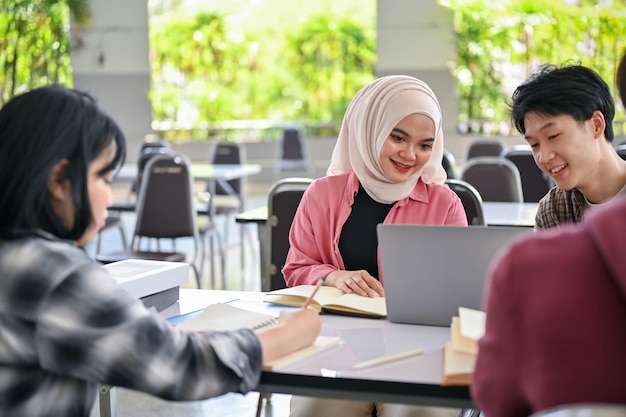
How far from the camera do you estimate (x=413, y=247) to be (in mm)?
1658

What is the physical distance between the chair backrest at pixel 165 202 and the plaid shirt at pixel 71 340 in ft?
10.4

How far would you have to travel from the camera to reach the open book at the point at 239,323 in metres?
1.52

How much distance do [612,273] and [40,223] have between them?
2.74 ft

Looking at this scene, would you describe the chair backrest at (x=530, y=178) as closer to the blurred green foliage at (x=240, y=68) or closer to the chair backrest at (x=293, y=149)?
the chair backrest at (x=293, y=149)

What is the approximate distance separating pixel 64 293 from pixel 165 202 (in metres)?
3.30

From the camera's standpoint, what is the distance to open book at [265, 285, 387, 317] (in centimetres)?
184

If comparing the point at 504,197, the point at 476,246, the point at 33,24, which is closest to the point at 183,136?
the point at 33,24

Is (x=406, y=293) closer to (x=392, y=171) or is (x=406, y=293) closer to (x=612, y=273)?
(x=392, y=171)

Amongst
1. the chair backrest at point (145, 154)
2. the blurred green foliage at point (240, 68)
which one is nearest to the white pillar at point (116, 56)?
the blurred green foliage at point (240, 68)

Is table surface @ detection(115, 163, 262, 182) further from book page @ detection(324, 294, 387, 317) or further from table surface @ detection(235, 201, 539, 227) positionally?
book page @ detection(324, 294, 387, 317)

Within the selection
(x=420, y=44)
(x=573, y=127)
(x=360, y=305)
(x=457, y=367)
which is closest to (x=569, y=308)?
(x=457, y=367)

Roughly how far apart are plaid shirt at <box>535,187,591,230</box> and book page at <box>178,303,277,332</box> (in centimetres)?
89

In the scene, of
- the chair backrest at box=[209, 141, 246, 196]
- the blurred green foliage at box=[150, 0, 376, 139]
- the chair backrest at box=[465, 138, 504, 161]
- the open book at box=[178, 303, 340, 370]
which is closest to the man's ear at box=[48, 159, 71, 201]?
the open book at box=[178, 303, 340, 370]

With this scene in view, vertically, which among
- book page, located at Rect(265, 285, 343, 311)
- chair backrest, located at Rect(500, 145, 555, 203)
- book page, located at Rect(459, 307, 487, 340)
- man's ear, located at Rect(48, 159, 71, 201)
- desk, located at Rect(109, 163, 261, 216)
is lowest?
desk, located at Rect(109, 163, 261, 216)
